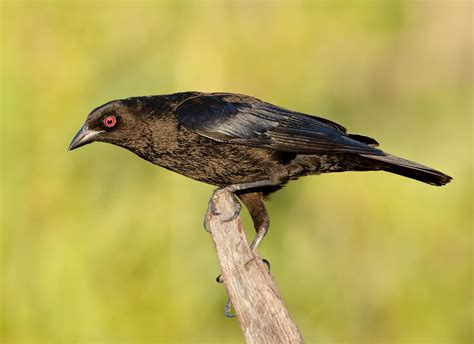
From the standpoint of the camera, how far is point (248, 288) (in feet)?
13.4

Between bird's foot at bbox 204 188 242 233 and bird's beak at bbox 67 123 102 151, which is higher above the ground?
bird's beak at bbox 67 123 102 151

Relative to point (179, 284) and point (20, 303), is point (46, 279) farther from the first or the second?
point (179, 284)

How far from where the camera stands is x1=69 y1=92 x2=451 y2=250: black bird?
4703mm

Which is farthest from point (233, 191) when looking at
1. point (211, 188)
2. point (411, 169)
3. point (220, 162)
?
point (211, 188)

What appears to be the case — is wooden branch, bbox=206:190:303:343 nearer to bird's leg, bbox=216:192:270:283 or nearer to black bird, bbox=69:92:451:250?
black bird, bbox=69:92:451:250

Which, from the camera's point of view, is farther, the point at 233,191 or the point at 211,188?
the point at 211,188

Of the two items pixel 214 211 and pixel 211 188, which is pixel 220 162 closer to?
pixel 214 211

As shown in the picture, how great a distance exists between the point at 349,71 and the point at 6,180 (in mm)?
2073

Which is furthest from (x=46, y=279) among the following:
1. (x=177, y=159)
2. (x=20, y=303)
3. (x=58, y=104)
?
(x=177, y=159)

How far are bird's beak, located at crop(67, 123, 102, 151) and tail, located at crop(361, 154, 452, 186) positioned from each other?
123 cm

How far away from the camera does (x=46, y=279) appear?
570 cm

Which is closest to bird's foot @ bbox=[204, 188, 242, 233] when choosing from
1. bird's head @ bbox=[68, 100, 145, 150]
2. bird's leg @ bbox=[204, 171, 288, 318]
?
bird's leg @ bbox=[204, 171, 288, 318]

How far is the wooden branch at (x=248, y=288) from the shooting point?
13.0 ft

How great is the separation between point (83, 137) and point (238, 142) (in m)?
0.71
